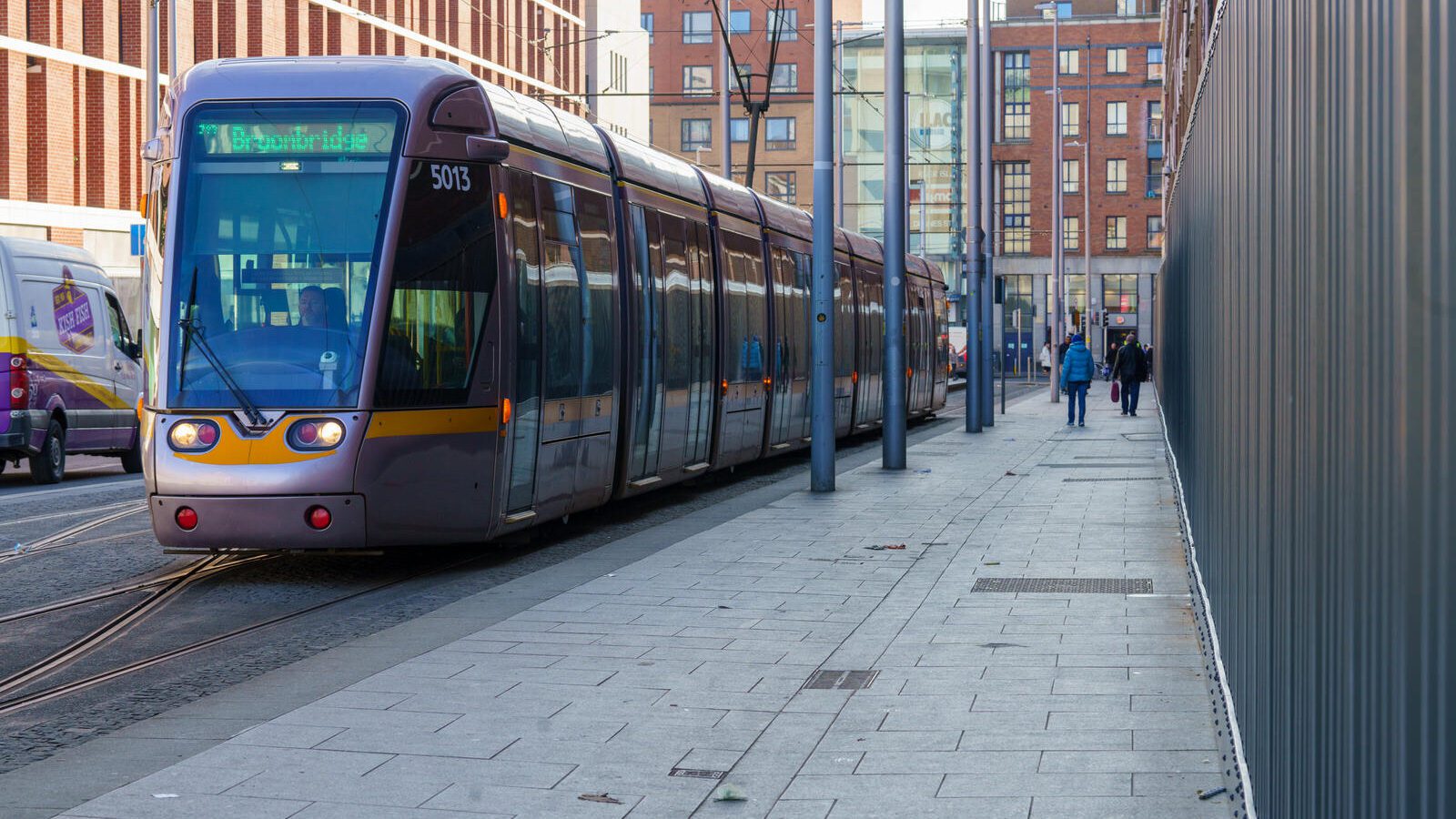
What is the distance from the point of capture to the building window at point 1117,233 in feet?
286

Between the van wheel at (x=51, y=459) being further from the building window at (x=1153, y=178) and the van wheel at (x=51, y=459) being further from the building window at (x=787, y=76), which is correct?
the building window at (x=787, y=76)

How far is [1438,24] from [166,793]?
4.60 m

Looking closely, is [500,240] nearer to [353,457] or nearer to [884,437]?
[353,457]

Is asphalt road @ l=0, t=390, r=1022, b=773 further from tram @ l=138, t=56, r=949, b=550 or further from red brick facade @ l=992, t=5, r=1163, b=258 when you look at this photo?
red brick facade @ l=992, t=5, r=1163, b=258

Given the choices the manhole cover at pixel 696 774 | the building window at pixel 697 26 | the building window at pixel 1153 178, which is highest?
the building window at pixel 697 26

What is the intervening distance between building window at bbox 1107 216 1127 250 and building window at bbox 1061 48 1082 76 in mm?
7389

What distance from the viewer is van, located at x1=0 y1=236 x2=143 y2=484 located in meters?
20.1

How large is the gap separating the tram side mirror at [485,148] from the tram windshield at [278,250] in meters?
0.47

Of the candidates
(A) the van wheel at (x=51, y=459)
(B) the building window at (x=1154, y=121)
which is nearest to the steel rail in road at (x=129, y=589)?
(A) the van wheel at (x=51, y=459)

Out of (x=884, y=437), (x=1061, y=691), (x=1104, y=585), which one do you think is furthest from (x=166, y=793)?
(x=884, y=437)

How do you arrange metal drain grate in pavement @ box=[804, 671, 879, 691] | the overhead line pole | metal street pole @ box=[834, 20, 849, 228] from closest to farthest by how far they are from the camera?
1. metal drain grate in pavement @ box=[804, 671, 879, 691]
2. the overhead line pole
3. metal street pole @ box=[834, 20, 849, 228]

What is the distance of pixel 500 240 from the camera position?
1178cm

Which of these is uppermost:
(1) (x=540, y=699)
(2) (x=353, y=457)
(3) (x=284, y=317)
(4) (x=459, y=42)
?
(4) (x=459, y=42)

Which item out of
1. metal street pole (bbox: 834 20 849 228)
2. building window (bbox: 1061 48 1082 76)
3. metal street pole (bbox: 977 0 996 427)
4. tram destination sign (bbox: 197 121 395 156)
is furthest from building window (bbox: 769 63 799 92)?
tram destination sign (bbox: 197 121 395 156)
